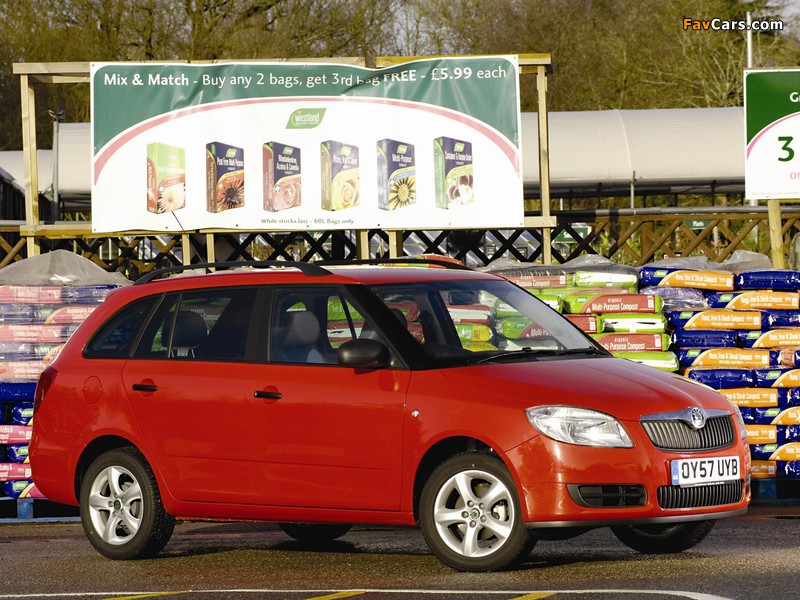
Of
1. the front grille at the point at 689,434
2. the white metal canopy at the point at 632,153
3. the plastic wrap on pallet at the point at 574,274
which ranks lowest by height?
the front grille at the point at 689,434

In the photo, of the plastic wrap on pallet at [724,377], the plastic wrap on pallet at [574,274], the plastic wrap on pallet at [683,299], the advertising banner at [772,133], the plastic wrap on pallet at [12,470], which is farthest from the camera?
the advertising banner at [772,133]

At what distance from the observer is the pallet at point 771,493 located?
13.6 metres

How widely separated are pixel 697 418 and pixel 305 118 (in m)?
9.88

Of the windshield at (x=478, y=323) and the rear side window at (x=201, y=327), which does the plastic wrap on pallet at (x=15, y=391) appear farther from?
the windshield at (x=478, y=323)

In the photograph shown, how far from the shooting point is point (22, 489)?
45.0 feet

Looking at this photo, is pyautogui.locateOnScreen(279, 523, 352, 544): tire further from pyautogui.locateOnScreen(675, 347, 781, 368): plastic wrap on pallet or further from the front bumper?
pyautogui.locateOnScreen(675, 347, 781, 368): plastic wrap on pallet

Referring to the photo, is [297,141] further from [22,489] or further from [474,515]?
[474,515]

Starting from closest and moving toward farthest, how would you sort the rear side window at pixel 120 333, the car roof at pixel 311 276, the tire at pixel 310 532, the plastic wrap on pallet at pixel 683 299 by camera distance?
the car roof at pixel 311 276, the rear side window at pixel 120 333, the tire at pixel 310 532, the plastic wrap on pallet at pixel 683 299

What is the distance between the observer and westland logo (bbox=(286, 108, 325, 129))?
17453 millimetres

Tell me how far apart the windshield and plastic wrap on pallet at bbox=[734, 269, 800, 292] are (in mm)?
5071

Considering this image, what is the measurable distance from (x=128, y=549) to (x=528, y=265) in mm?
6628

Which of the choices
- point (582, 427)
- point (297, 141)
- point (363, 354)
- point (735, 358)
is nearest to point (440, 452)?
point (363, 354)

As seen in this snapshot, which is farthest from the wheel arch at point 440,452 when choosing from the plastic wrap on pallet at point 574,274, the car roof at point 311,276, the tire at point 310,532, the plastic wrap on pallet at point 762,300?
the plastic wrap on pallet at point 762,300

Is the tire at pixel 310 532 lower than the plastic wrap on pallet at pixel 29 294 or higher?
lower
